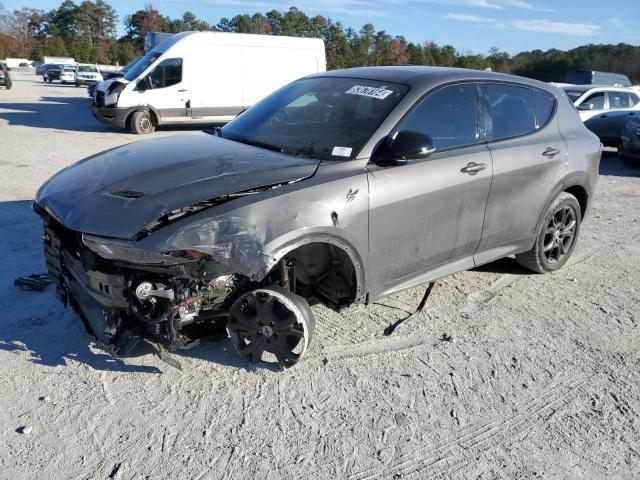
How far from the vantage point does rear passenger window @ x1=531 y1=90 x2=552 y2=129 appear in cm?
497

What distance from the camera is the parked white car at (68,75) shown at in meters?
41.8

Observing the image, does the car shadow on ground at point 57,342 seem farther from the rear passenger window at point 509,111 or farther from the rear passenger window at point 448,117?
the rear passenger window at point 509,111

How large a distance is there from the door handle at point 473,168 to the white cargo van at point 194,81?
12.9m

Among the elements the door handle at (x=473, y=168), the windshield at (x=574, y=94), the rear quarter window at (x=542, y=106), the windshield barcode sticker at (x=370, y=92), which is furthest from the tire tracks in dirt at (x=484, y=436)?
→ the windshield at (x=574, y=94)

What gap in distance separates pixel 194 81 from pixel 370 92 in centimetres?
1261

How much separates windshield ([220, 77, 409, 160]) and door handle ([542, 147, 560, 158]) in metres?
1.53

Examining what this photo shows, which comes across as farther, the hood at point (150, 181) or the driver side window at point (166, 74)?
the driver side window at point (166, 74)

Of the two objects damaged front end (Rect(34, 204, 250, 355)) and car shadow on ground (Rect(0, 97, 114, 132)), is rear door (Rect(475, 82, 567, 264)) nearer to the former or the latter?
damaged front end (Rect(34, 204, 250, 355))

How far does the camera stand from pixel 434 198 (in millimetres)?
3975

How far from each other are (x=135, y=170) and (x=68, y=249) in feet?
2.06

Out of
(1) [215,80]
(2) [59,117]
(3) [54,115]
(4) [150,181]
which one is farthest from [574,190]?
(3) [54,115]

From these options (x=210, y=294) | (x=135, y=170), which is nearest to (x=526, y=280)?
(x=210, y=294)

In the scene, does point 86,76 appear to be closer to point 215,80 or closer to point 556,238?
point 215,80

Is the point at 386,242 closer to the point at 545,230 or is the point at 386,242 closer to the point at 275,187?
the point at 275,187
